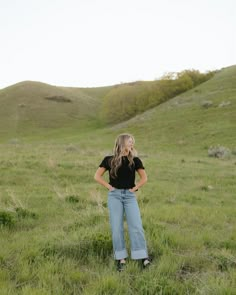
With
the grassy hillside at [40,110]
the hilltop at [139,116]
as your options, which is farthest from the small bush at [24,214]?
the grassy hillside at [40,110]

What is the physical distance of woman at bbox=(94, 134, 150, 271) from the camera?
19.0 ft

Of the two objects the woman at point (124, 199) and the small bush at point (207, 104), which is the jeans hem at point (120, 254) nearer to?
the woman at point (124, 199)

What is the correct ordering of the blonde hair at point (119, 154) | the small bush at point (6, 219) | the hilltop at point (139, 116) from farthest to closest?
the hilltop at point (139, 116)
the small bush at point (6, 219)
the blonde hair at point (119, 154)

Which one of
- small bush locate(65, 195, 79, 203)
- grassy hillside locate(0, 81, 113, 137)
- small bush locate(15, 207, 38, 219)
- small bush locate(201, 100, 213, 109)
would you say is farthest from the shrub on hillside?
small bush locate(15, 207, 38, 219)

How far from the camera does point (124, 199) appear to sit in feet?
19.7

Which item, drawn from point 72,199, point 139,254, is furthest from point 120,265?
point 72,199

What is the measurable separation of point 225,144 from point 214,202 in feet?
70.7

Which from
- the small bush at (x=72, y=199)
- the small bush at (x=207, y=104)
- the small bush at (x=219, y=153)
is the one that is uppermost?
the small bush at (x=207, y=104)

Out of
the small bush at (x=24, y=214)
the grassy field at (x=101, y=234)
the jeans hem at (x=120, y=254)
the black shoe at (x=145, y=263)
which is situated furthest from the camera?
the small bush at (x=24, y=214)

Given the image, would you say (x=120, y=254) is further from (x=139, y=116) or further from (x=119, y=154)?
(x=139, y=116)

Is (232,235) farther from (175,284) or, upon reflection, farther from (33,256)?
(33,256)

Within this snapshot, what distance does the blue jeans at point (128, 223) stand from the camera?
577cm

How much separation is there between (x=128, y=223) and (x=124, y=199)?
16.2 inches

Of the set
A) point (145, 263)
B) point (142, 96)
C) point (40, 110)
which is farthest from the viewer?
point (40, 110)
